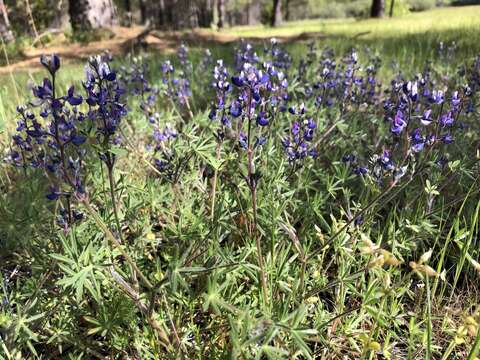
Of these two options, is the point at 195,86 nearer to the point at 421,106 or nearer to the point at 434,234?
the point at 421,106

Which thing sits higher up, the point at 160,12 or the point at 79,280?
the point at 160,12

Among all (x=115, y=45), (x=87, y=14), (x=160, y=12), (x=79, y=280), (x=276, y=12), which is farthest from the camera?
(x=160, y=12)

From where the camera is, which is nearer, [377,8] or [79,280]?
[79,280]

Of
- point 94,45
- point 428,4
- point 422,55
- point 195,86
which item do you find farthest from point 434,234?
point 428,4

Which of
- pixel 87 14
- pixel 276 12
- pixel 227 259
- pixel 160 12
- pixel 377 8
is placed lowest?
pixel 227 259

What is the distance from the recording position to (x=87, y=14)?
38.3ft

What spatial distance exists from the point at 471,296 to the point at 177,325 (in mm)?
1598

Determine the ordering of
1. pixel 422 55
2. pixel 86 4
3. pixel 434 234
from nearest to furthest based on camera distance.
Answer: pixel 434 234
pixel 422 55
pixel 86 4

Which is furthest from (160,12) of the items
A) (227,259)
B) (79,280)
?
(79,280)

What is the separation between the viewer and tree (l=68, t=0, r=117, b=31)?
38.3ft

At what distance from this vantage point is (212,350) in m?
1.74

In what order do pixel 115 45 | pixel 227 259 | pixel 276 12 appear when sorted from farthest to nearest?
pixel 276 12 < pixel 115 45 < pixel 227 259

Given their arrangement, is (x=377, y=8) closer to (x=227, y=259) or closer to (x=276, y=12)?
(x=276, y=12)

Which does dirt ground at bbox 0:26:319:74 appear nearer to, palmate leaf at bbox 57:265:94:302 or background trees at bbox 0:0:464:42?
background trees at bbox 0:0:464:42
